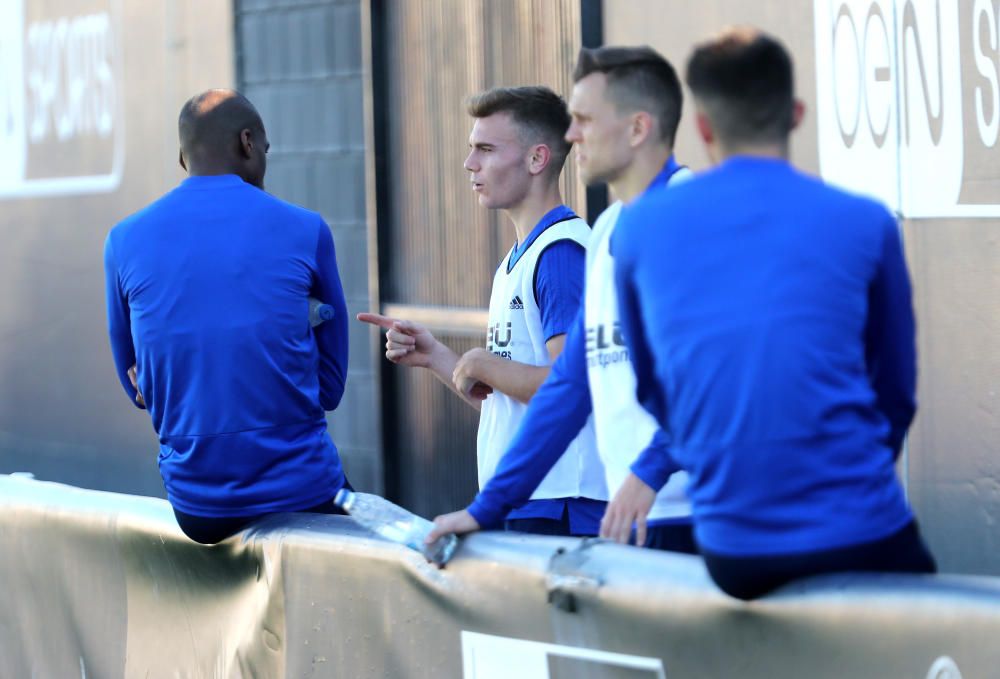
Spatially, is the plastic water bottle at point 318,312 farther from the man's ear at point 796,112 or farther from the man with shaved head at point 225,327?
the man's ear at point 796,112

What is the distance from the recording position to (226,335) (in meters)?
3.84

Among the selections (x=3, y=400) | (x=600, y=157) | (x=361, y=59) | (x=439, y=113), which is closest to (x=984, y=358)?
(x=600, y=157)

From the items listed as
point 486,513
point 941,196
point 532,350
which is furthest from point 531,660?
point 941,196

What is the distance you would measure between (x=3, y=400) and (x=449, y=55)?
196 inches

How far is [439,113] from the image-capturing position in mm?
7418

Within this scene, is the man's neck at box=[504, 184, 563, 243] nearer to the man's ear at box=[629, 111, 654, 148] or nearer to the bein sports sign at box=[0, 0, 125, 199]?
the man's ear at box=[629, 111, 654, 148]

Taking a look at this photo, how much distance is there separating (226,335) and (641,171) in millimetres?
1248

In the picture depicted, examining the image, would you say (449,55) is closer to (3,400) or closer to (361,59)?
(361,59)

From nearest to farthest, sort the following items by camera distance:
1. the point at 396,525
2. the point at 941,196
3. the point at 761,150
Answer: the point at 761,150 < the point at 396,525 < the point at 941,196

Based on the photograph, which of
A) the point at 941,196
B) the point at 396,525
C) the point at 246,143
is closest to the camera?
the point at 396,525

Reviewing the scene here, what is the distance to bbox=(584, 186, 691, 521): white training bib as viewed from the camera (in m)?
3.07

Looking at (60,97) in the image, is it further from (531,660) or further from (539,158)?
(531,660)

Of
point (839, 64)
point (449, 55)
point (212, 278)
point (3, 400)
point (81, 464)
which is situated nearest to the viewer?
point (212, 278)

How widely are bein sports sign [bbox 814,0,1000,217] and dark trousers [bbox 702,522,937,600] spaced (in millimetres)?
2469
